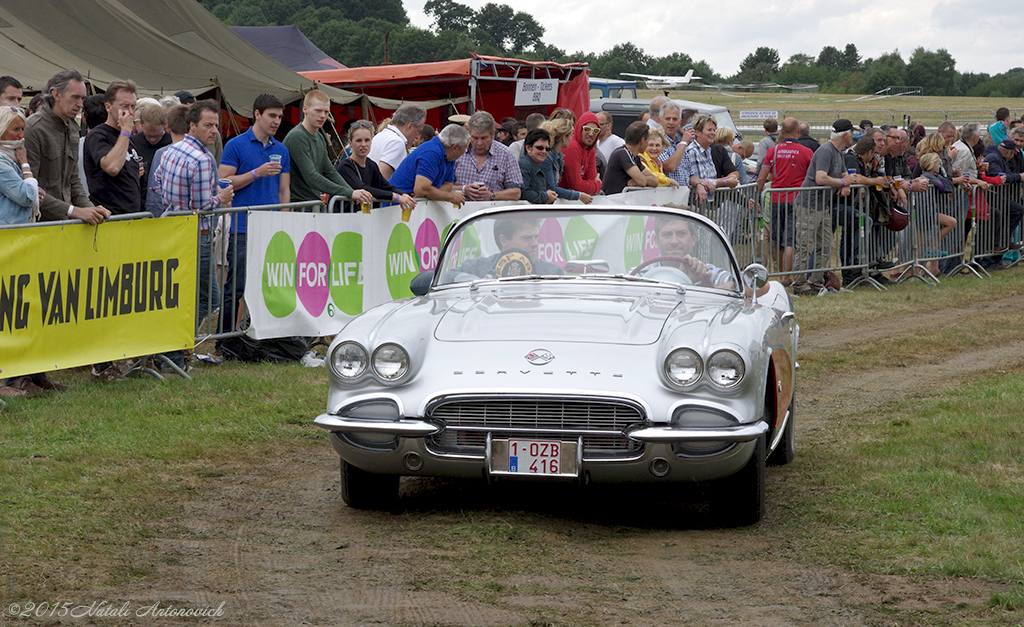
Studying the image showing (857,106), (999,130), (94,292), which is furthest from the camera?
(857,106)

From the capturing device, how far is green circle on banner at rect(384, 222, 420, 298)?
10836 millimetres

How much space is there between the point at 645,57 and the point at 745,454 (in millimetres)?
99786

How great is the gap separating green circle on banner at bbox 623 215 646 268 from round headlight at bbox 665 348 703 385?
4.54ft

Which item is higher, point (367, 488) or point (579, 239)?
point (579, 239)

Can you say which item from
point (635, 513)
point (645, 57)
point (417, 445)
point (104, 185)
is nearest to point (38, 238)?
point (104, 185)

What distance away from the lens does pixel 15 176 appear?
7.81 metres

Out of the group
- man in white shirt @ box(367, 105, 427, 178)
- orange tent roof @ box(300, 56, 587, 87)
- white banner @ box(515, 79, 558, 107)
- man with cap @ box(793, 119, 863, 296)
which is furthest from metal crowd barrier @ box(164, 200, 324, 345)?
white banner @ box(515, 79, 558, 107)

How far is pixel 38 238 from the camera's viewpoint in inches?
307

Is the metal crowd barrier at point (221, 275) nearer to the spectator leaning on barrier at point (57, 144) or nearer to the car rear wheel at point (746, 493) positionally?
the spectator leaning on barrier at point (57, 144)

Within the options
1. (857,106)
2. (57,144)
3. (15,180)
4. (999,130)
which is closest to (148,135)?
(57,144)

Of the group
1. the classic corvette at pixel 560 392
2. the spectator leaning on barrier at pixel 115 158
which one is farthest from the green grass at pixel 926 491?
the spectator leaning on barrier at pixel 115 158

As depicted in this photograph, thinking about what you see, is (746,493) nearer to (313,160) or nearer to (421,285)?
(421,285)

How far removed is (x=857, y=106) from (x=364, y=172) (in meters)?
59.2

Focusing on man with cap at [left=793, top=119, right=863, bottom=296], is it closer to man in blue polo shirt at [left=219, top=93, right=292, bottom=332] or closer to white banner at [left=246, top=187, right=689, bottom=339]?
white banner at [left=246, top=187, right=689, bottom=339]
